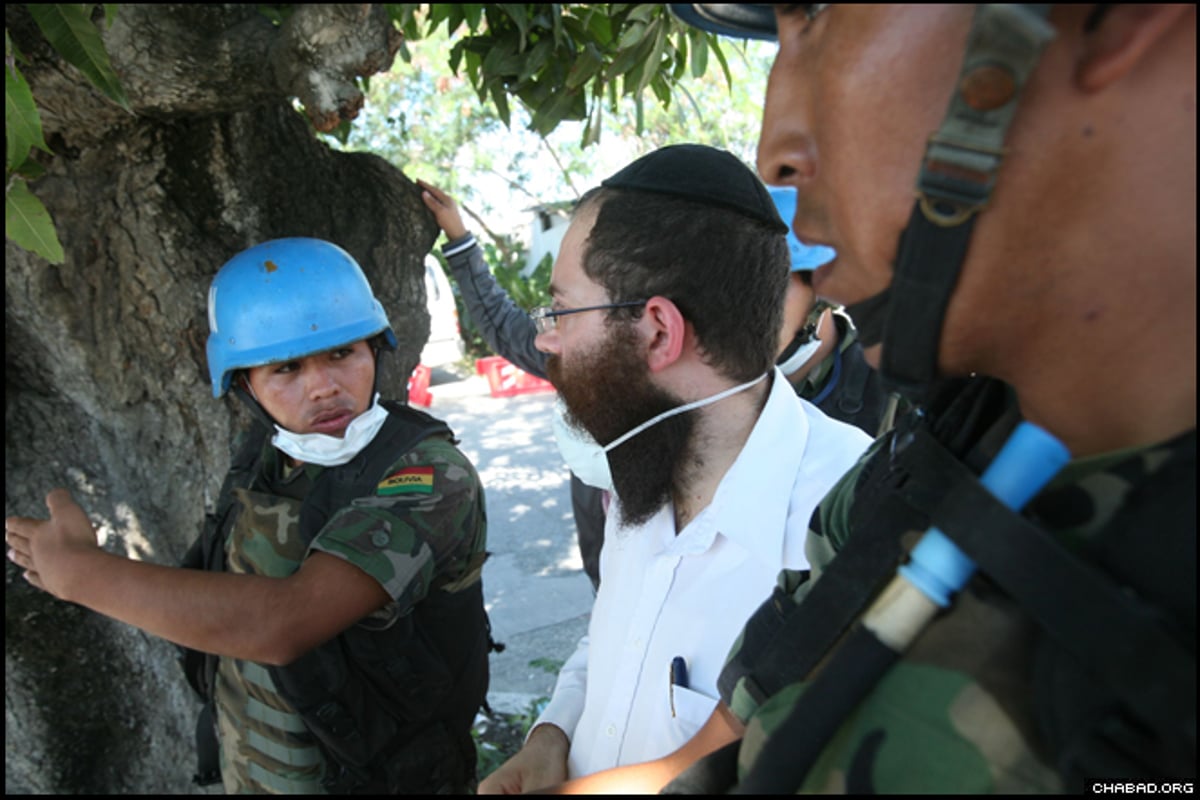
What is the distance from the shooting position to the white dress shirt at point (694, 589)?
5.45 ft

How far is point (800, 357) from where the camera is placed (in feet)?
10.1

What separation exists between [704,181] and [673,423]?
2.00ft

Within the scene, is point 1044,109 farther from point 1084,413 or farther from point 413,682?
point 413,682

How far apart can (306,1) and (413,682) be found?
200 cm

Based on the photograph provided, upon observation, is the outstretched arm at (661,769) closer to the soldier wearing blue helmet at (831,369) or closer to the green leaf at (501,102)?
the soldier wearing blue helmet at (831,369)

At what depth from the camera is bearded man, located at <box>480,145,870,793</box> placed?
174 cm

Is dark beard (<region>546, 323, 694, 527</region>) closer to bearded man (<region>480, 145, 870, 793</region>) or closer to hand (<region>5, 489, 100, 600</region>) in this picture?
bearded man (<region>480, 145, 870, 793</region>)

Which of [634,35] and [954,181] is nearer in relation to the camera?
[954,181]

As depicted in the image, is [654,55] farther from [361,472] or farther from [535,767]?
[535,767]

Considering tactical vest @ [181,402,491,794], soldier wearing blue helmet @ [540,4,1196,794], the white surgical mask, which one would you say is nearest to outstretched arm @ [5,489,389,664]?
tactical vest @ [181,402,491,794]

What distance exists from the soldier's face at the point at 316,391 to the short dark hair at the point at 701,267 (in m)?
0.98

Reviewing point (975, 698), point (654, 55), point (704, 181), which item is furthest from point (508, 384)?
point (975, 698)

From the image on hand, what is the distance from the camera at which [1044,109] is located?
0.77 m

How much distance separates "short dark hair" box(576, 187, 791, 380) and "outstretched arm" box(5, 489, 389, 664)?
992 mm
